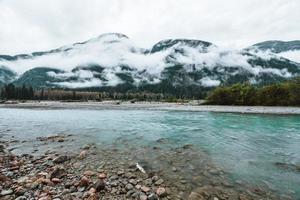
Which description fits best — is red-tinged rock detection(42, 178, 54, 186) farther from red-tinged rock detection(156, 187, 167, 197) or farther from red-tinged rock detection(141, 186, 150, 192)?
red-tinged rock detection(156, 187, 167, 197)

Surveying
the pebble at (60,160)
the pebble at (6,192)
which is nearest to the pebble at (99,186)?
the pebble at (6,192)

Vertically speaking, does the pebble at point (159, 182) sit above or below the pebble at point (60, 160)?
below

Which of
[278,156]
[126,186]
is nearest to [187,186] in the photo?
[126,186]

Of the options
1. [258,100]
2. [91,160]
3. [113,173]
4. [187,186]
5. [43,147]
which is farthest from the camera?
[258,100]

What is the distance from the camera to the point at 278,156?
16.0 meters

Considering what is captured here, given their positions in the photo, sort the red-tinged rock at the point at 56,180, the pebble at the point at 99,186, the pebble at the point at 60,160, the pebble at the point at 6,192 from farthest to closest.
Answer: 1. the pebble at the point at 60,160
2. the red-tinged rock at the point at 56,180
3. the pebble at the point at 99,186
4. the pebble at the point at 6,192

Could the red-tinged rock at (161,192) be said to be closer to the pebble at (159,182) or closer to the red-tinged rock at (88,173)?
the pebble at (159,182)

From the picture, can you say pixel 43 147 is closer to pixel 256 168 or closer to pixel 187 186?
pixel 187 186

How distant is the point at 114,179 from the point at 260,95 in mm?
105654

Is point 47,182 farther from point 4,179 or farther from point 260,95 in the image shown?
point 260,95

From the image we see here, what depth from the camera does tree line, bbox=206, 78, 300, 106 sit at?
9400 centimetres

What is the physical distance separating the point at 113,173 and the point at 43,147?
9.06 meters

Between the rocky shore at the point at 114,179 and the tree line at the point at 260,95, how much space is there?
3747 inches

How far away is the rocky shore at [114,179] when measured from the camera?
9.20 metres
